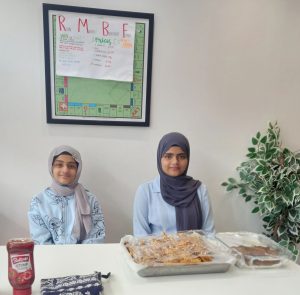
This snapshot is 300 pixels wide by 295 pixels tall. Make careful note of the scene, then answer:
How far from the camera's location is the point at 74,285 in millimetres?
912

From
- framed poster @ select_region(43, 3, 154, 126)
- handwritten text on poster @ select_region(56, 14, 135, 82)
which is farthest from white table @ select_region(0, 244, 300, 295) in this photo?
handwritten text on poster @ select_region(56, 14, 135, 82)

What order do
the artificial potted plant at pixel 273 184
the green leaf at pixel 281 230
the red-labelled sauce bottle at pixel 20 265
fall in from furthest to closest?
1. the green leaf at pixel 281 230
2. the artificial potted plant at pixel 273 184
3. the red-labelled sauce bottle at pixel 20 265

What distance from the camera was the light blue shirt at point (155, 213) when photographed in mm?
1813

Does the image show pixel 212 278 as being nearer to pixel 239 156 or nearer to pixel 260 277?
pixel 260 277

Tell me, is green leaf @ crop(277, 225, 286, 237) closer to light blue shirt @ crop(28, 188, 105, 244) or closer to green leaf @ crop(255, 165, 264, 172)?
green leaf @ crop(255, 165, 264, 172)

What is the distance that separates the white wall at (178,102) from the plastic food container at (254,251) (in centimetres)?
97

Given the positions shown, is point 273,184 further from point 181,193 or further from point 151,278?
point 151,278

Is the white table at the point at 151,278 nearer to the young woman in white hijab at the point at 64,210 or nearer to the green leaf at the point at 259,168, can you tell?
the young woman in white hijab at the point at 64,210

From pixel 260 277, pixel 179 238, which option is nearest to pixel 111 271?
pixel 179 238

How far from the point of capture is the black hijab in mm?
1813

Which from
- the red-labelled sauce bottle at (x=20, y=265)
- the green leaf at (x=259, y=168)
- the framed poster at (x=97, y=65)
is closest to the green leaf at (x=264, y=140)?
the green leaf at (x=259, y=168)

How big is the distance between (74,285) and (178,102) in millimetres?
1545

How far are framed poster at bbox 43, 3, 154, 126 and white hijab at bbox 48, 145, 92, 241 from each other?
0.27 m

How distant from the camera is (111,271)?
3.51 feet
